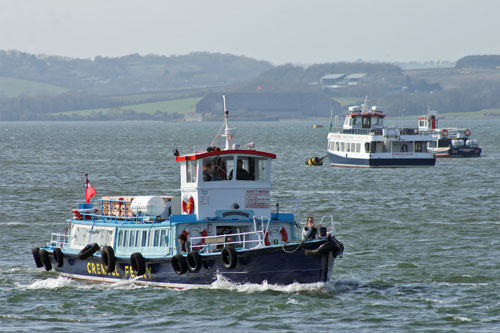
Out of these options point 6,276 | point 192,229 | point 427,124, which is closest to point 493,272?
point 192,229

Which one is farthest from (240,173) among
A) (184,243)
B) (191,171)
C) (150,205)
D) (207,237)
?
(150,205)

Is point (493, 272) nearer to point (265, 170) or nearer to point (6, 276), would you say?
point (265, 170)

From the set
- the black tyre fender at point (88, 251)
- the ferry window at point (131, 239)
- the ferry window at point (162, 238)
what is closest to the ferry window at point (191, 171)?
the ferry window at point (162, 238)

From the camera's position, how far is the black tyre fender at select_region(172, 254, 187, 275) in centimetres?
2875

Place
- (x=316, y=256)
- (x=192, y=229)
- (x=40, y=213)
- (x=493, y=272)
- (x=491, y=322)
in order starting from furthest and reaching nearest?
(x=40, y=213) < (x=493, y=272) < (x=192, y=229) < (x=316, y=256) < (x=491, y=322)

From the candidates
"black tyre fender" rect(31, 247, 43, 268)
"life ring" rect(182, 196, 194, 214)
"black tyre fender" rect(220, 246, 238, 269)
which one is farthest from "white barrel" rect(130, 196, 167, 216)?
"black tyre fender" rect(31, 247, 43, 268)

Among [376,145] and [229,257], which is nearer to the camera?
[229,257]

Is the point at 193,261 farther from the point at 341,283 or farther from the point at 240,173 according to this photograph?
the point at 341,283

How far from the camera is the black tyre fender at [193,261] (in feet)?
93.3

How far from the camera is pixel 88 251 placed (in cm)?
3158

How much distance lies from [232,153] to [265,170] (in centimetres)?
149

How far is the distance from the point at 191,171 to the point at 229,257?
4.64 m

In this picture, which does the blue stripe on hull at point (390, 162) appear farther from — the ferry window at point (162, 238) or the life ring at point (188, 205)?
the ferry window at point (162, 238)

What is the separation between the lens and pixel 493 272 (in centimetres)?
3278
